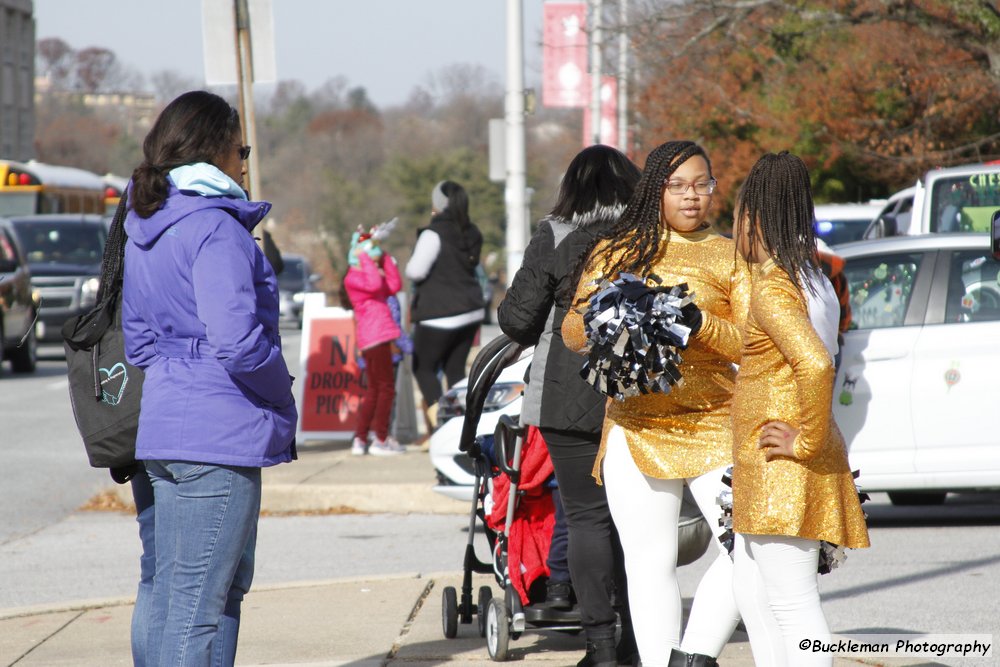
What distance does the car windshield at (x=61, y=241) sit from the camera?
24.2 metres

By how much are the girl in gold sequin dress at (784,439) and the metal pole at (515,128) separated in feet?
35.4

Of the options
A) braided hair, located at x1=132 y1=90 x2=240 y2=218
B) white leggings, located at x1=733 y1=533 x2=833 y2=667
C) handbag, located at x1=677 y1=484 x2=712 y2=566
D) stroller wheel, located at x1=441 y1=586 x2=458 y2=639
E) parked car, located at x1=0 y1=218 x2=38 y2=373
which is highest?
braided hair, located at x1=132 y1=90 x2=240 y2=218

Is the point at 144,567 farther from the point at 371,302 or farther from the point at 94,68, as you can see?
the point at 94,68

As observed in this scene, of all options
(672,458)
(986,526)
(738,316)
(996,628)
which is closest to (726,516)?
(672,458)

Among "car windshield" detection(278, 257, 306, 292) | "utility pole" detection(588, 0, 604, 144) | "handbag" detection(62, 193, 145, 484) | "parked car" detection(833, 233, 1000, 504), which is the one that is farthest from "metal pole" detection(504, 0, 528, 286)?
"car windshield" detection(278, 257, 306, 292)

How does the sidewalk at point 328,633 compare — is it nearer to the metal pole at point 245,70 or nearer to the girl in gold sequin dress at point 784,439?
the girl in gold sequin dress at point 784,439

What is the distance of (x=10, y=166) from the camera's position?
28.1 m

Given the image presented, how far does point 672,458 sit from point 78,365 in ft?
5.91

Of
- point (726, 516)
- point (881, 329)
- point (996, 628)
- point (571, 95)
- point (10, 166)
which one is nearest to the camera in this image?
point (726, 516)

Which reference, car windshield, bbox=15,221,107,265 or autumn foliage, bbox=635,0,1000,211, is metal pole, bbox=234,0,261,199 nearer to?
autumn foliage, bbox=635,0,1000,211

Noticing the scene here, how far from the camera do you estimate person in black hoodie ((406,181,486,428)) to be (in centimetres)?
1089

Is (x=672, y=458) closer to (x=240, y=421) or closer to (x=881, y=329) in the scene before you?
(x=240, y=421)

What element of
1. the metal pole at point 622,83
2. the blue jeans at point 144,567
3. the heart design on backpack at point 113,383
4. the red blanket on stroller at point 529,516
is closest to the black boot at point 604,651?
the red blanket on stroller at point 529,516

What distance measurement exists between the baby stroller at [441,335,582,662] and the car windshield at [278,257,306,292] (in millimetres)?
35822
